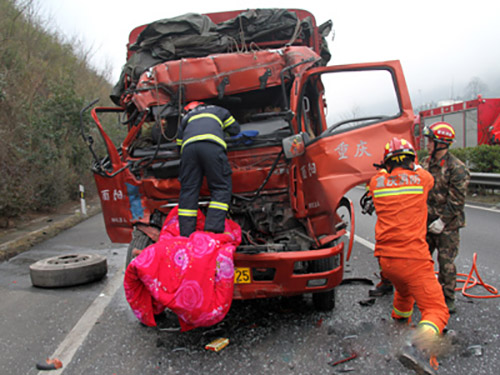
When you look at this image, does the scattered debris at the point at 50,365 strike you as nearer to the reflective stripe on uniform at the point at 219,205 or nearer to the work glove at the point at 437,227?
the reflective stripe on uniform at the point at 219,205

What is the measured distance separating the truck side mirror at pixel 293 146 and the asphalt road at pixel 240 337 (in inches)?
59.0

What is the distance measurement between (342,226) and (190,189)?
153cm

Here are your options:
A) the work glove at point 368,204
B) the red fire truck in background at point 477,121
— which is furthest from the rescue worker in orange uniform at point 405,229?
the red fire truck in background at point 477,121

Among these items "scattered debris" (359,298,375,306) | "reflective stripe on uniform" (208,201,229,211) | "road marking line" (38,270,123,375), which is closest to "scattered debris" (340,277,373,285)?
"scattered debris" (359,298,375,306)

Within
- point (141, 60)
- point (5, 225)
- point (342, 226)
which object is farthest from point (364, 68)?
point (5, 225)

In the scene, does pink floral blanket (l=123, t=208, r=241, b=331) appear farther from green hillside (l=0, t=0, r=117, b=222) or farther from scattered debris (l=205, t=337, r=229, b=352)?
green hillside (l=0, t=0, r=117, b=222)

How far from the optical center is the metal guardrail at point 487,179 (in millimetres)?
11078

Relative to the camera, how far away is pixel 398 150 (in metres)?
3.44

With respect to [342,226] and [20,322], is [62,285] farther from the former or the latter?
[342,226]

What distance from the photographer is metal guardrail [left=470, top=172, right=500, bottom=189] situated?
11.1m

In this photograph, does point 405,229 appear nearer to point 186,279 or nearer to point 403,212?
point 403,212

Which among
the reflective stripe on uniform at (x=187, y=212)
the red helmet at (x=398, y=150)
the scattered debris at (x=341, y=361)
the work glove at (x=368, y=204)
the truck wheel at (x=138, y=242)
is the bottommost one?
the scattered debris at (x=341, y=361)

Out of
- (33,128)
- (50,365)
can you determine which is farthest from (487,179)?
A: (33,128)

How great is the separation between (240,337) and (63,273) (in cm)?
263
